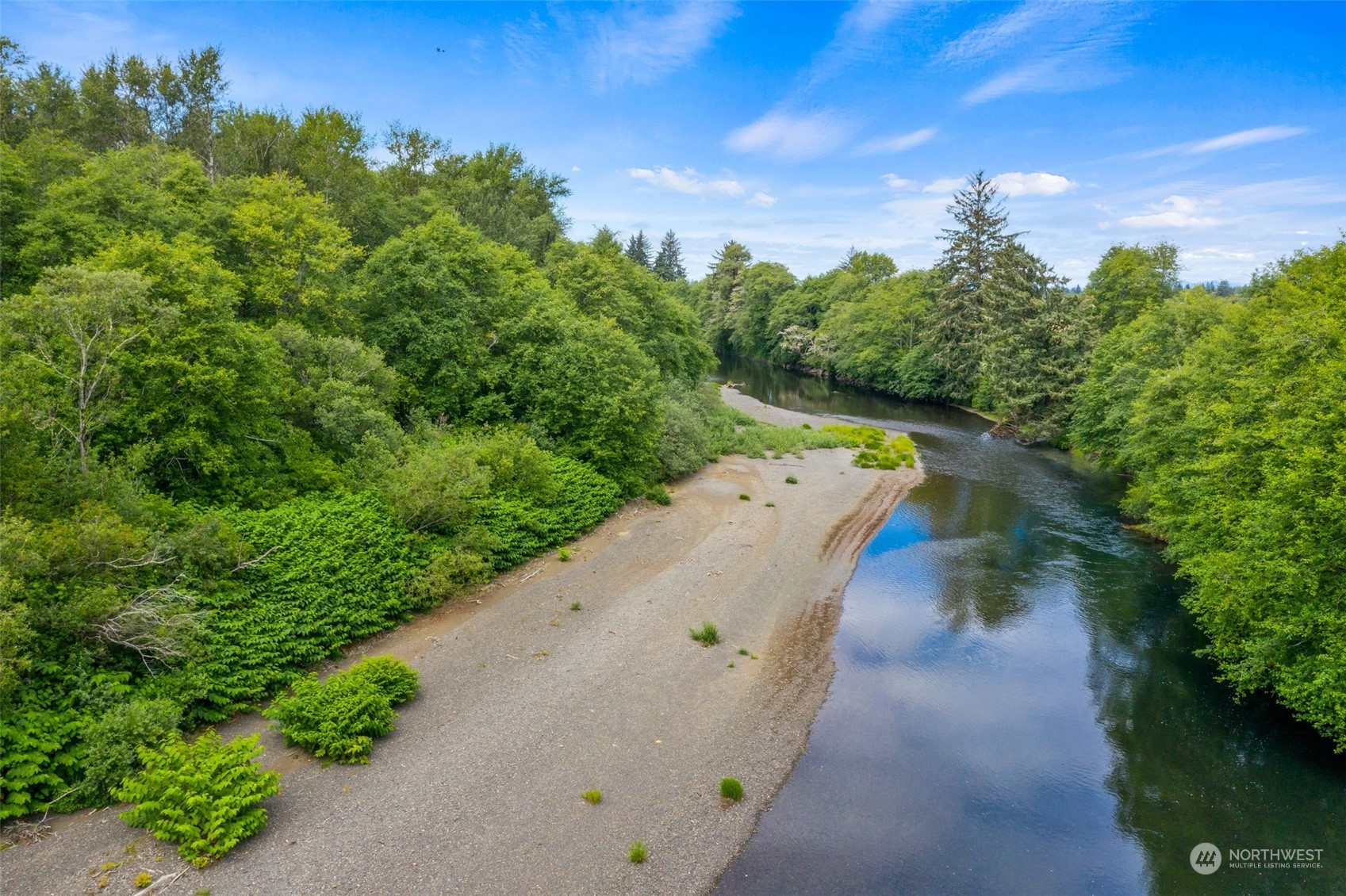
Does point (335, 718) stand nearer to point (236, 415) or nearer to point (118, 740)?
point (118, 740)

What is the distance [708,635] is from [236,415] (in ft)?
49.2

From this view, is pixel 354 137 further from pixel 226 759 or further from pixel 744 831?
pixel 744 831

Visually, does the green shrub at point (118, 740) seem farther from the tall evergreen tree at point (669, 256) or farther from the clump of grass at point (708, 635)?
the tall evergreen tree at point (669, 256)

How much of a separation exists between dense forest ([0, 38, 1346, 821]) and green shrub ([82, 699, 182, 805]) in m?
0.06

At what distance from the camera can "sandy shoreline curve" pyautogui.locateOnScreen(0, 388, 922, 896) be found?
11.5 meters

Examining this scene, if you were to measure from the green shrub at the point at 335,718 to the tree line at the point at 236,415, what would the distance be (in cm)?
137

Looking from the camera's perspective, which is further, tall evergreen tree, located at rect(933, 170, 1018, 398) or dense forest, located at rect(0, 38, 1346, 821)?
tall evergreen tree, located at rect(933, 170, 1018, 398)

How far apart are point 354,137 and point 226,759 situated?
4189 cm

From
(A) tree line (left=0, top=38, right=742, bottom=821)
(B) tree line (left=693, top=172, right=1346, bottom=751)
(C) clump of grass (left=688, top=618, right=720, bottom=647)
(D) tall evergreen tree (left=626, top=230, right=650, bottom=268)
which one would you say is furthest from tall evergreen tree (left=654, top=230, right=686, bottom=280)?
(C) clump of grass (left=688, top=618, right=720, bottom=647)

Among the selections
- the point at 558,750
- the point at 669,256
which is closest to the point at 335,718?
the point at 558,750

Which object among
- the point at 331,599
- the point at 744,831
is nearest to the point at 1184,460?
the point at 744,831

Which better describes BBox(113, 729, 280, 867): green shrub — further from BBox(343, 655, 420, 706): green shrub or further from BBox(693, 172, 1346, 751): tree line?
BBox(693, 172, 1346, 751): tree line

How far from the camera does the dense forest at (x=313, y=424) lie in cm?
1366

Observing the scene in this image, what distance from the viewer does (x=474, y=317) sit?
32.6 m
